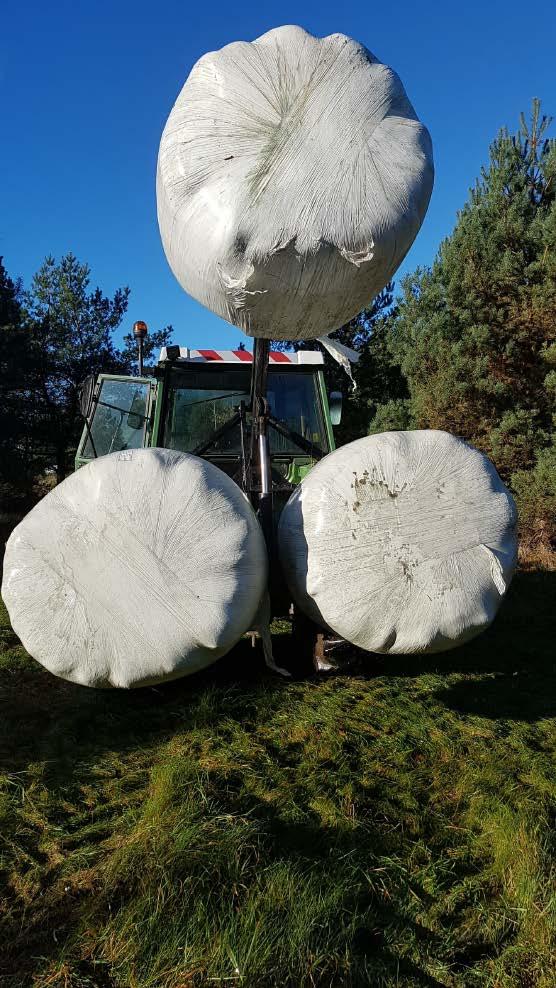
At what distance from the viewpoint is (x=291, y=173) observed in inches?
75.1

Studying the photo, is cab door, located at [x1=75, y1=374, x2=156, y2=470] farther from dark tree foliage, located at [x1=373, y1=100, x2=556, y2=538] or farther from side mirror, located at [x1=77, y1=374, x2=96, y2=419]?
dark tree foliage, located at [x1=373, y1=100, x2=556, y2=538]

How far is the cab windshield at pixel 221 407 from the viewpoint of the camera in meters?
4.66

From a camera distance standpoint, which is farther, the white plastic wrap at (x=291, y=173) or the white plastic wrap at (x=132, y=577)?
the white plastic wrap at (x=132, y=577)

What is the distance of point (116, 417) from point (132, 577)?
144 inches

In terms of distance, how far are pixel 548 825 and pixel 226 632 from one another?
1224 mm

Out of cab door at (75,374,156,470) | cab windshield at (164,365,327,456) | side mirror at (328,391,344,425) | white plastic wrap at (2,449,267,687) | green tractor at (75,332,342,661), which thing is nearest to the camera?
white plastic wrap at (2,449,267,687)

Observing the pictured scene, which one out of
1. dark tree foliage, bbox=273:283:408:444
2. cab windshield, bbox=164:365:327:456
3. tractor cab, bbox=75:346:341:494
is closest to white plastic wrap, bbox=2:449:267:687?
tractor cab, bbox=75:346:341:494

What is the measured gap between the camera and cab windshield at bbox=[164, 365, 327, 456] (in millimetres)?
4660

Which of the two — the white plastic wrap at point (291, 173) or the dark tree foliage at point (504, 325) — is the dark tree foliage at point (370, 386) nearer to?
the dark tree foliage at point (504, 325)

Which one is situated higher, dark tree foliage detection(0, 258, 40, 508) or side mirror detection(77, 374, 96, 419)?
dark tree foliage detection(0, 258, 40, 508)

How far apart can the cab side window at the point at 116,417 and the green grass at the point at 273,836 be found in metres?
2.69

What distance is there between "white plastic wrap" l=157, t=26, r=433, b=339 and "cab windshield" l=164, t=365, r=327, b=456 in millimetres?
2544

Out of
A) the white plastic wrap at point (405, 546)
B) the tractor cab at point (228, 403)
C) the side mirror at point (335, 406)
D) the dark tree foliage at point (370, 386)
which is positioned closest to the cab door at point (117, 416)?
the tractor cab at point (228, 403)

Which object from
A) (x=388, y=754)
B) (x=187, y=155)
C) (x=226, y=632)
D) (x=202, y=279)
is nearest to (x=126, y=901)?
(x=226, y=632)
